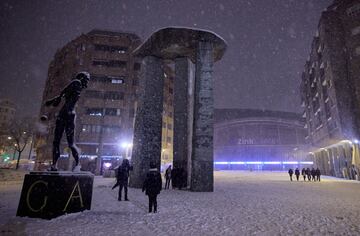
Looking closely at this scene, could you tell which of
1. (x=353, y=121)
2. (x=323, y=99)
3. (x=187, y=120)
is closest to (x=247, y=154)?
(x=323, y=99)

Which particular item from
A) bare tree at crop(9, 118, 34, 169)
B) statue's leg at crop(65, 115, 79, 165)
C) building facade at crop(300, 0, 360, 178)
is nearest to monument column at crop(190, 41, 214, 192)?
statue's leg at crop(65, 115, 79, 165)

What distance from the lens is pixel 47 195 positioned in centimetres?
626

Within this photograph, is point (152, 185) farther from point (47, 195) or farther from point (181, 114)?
point (181, 114)

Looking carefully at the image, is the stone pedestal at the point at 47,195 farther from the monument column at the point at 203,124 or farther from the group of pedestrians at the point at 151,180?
the monument column at the point at 203,124

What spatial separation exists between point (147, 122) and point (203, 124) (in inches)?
178

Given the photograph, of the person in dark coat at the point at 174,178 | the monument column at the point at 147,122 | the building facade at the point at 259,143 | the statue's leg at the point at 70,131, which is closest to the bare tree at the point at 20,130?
the monument column at the point at 147,122

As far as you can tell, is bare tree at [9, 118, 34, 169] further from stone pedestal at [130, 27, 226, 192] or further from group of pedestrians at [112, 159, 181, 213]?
group of pedestrians at [112, 159, 181, 213]

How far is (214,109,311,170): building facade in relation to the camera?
258 ft

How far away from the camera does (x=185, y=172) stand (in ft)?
55.3

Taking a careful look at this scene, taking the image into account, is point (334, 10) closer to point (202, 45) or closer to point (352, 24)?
point (352, 24)

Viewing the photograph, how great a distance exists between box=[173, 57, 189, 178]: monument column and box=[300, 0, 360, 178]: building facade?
21436 mm

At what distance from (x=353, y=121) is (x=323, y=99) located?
746 cm

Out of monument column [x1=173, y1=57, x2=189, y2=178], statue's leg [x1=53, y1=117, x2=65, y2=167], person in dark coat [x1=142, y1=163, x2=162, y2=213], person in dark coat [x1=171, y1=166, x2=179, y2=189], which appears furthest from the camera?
monument column [x1=173, y1=57, x2=189, y2=178]

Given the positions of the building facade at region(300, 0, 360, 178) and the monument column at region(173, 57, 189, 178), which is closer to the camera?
the monument column at region(173, 57, 189, 178)
